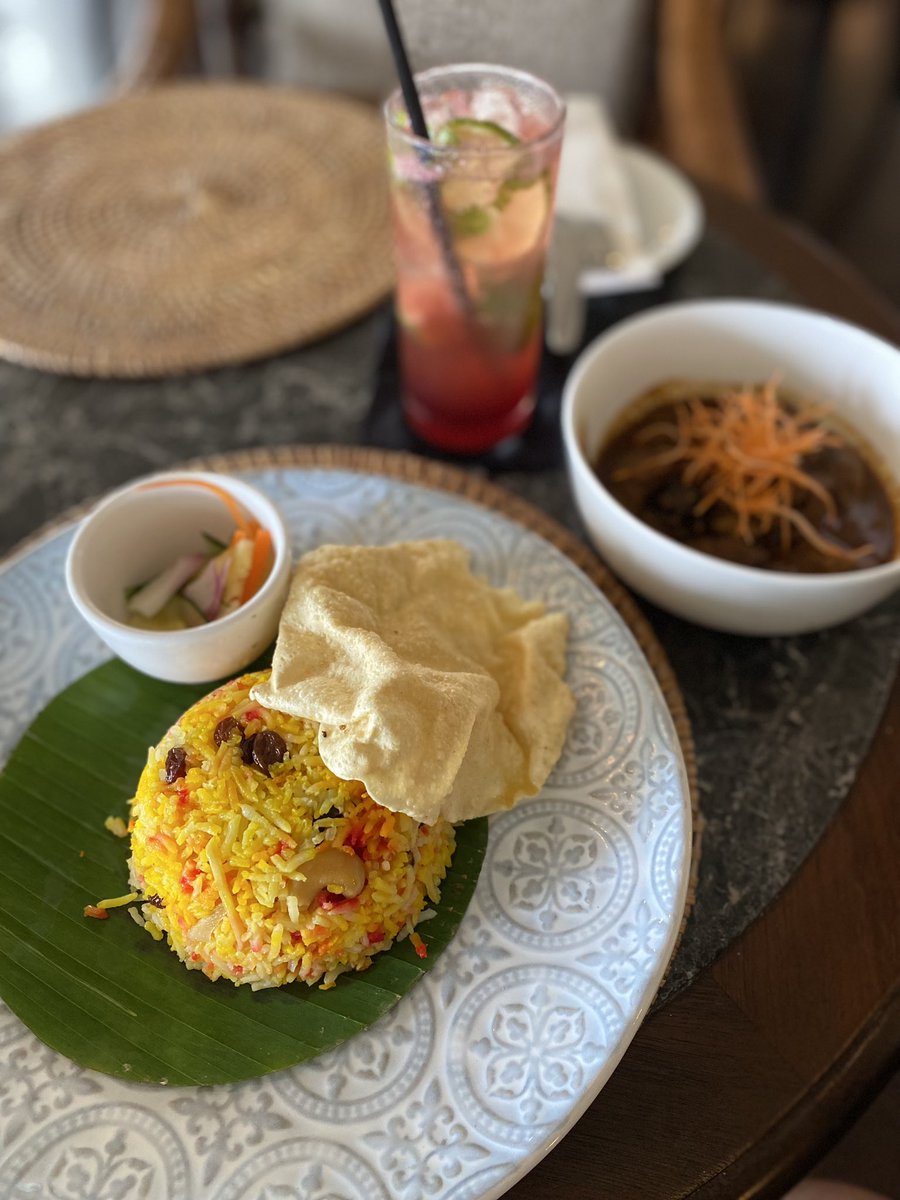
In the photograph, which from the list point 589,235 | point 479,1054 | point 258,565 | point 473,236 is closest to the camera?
point 479,1054

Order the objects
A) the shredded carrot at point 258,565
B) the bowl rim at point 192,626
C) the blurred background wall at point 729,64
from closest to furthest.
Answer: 1. the bowl rim at point 192,626
2. the shredded carrot at point 258,565
3. the blurred background wall at point 729,64

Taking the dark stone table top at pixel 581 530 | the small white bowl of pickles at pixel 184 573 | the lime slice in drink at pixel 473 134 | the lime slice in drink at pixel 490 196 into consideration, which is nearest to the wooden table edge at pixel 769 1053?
the dark stone table top at pixel 581 530

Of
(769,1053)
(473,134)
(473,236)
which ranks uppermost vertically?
(473,134)


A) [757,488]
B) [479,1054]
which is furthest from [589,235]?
[479,1054]

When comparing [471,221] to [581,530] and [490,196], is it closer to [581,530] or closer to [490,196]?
[490,196]

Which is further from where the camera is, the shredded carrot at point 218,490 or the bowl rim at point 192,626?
the shredded carrot at point 218,490

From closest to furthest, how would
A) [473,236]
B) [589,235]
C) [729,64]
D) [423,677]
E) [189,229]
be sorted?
1. [423,677]
2. [473,236]
3. [589,235]
4. [189,229]
5. [729,64]

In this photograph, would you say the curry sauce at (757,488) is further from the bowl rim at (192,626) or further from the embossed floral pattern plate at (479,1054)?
the bowl rim at (192,626)
